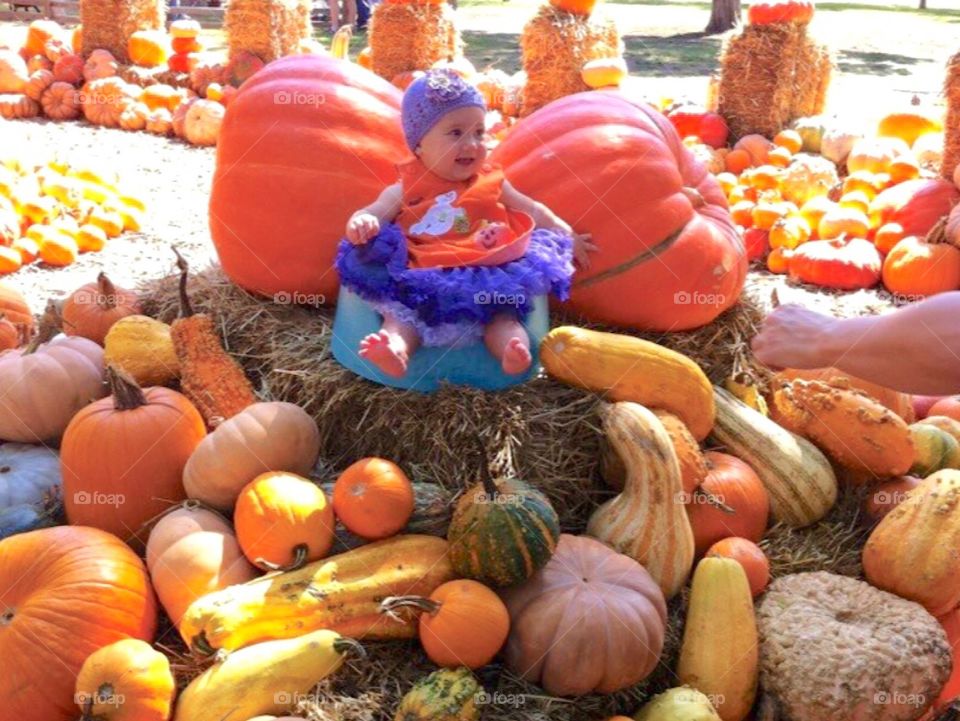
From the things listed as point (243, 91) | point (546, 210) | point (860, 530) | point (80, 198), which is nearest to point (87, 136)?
point (80, 198)

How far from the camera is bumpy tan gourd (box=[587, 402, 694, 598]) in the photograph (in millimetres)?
2789

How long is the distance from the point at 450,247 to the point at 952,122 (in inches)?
212

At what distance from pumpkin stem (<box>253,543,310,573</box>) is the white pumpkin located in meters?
1.04

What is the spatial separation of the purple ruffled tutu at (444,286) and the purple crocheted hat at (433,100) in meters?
0.37

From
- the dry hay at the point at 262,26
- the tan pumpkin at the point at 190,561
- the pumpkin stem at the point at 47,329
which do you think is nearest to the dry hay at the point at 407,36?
the dry hay at the point at 262,26

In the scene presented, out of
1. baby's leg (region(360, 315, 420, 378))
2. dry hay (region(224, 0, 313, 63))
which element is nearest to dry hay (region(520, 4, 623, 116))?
dry hay (region(224, 0, 313, 63))

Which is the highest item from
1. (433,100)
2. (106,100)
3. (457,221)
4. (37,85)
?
(433,100)

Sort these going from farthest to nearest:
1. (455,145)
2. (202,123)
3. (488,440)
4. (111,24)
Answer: (111,24)
(202,123)
(455,145)
(488,440)

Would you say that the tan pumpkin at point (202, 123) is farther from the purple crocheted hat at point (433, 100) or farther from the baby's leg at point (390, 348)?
the baby's leg at point (390, 348)

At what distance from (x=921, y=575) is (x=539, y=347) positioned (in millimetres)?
1341

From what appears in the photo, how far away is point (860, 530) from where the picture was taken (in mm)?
3168

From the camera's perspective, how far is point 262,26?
1052 cm

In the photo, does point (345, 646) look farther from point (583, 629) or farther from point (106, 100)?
point (106, 100)

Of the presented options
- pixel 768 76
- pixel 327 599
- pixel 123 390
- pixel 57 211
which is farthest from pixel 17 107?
pixel 327 599
